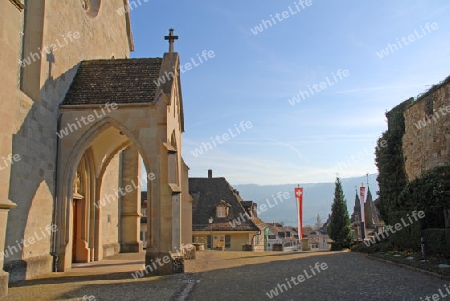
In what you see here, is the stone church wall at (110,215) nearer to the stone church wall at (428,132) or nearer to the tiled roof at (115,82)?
the tiled roof at (115,82)

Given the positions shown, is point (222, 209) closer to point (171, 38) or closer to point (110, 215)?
point (110, 215)

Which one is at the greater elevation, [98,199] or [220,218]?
[98,199]

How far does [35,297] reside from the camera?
8938 mm

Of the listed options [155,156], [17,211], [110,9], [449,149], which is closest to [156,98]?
[155,156]

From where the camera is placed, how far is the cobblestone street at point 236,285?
30.3 feet

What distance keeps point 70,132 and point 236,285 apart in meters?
7.60

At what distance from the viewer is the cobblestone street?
923cm

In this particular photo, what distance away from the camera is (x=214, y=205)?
46.0 meters

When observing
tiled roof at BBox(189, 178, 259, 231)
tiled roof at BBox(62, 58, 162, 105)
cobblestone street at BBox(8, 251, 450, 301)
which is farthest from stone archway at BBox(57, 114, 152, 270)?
tiled roof at BBox(189, 178, 259, 231)

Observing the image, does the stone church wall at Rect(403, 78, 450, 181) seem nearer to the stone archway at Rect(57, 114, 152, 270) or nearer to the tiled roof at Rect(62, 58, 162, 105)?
the tiled roof at Rect(62, 58, 162, 105)

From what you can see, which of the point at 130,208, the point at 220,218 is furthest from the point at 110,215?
the point at 220,218

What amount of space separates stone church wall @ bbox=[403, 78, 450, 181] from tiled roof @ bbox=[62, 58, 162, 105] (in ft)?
46.4

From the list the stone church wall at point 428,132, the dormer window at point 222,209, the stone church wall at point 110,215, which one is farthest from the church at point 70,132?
the dormer window at point 222,209

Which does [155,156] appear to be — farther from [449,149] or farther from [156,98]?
[449,149]
